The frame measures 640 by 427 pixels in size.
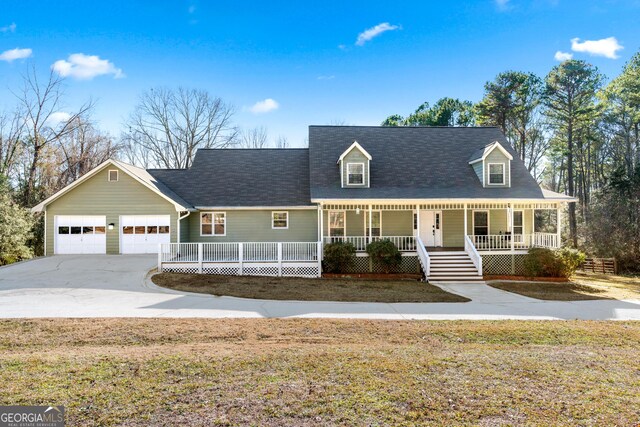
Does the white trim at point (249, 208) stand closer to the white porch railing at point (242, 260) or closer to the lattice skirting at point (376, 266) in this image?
the white porch railing at point (242, 260)

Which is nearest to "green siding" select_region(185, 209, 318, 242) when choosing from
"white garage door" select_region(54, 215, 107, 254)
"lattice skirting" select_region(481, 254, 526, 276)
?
"white garage door" select_region(54, 215, 107, 254)

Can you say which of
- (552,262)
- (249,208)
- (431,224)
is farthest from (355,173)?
(552,262)

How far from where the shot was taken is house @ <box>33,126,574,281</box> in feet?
56.6

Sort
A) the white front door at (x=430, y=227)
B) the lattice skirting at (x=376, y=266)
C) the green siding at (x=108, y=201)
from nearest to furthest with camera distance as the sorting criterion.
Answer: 1. the lattice skirting at (x=376, y=266)
2. the green siding at (x=108, y=201)
3. the white front door at (x=430, y=227)

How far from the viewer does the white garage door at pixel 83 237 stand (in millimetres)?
18844

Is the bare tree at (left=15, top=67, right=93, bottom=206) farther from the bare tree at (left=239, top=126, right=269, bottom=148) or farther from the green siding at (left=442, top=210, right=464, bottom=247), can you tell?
the green siding at (left=442, top=210, right=464, bottom=247)

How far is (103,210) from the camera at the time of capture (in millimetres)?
18734

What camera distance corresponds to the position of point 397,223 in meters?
19.6

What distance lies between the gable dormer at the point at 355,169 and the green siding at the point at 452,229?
4945mm

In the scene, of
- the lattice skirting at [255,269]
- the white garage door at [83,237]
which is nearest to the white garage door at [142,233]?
the white garage door at [83,237]

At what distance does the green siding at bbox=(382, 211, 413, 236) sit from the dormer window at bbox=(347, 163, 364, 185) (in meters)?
2.34

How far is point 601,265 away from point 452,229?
12.8m

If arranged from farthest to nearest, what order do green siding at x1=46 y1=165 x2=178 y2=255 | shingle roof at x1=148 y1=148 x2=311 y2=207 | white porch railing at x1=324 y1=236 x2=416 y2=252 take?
1. shingle roof at x1=148 y1=148 x2=311 y2=207
2. green siding at x1=46 y1=165 x2=178 y2=255
3. white porch railing at x1=324 y1=236 x2=416 y2=252

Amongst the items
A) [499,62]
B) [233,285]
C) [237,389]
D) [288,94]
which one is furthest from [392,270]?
[499,62]
